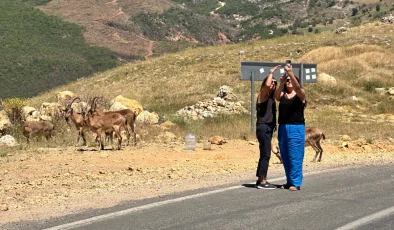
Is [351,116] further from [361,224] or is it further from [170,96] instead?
[361,224]

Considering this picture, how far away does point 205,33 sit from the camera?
78875 millimetres

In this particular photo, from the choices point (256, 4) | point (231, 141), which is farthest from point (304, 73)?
point (256, 4)

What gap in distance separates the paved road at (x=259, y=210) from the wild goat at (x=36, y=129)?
9.00m

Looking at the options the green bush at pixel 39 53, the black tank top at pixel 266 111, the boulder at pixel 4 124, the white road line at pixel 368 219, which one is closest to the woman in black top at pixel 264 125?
the black tank top at pixel 266 111

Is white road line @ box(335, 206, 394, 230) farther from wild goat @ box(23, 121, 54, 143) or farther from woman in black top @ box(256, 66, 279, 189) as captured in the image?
wild goat @ box(23, 121, 54, 143)

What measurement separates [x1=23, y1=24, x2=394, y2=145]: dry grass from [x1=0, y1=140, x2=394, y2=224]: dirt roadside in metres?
5.04

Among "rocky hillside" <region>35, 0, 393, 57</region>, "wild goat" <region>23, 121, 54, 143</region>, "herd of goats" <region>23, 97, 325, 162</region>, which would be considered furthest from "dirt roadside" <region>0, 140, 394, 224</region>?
"rocky hillside" <region>35, 0, 393, 57</region>

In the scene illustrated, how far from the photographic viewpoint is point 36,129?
56.1 feet

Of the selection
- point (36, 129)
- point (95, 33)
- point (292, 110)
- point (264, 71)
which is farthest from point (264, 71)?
point (95, 33)

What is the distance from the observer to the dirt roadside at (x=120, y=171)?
881 cm

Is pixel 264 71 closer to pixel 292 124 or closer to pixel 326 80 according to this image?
pixel 292 124

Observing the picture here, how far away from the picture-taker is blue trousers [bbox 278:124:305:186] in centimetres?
907

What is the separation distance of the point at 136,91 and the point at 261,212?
28.2m

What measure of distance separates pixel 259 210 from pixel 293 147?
160 centimetres
